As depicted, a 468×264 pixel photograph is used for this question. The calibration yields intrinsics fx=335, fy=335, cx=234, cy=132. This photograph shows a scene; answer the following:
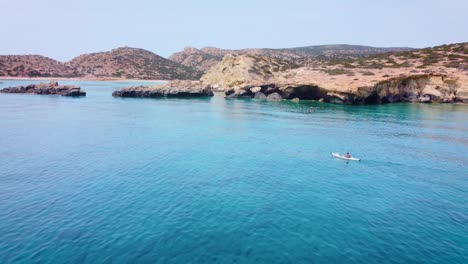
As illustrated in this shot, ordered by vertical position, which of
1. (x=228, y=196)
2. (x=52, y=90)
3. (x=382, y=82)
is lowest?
(x=228, y=196)

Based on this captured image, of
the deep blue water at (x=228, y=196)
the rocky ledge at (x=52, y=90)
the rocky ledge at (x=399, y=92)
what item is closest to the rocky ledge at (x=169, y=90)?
the rocky ledge at (x=52, y=90)

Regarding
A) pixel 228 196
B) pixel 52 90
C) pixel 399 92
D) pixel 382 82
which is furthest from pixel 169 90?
pixel 228 196

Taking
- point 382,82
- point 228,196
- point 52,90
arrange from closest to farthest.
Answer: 1. point 228,196
2. point 382,82
3. point 52,90

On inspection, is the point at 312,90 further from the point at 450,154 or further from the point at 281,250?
the point at 281,250

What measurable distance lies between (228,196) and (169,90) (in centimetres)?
13058

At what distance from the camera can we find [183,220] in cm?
3009

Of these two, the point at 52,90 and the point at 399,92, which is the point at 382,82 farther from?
the point at 52,90

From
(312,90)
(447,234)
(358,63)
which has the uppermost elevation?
(358,63)

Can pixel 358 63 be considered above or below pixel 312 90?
above

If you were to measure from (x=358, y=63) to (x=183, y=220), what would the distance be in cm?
17279

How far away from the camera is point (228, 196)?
3650cm

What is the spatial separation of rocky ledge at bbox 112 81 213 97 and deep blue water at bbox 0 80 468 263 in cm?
8500

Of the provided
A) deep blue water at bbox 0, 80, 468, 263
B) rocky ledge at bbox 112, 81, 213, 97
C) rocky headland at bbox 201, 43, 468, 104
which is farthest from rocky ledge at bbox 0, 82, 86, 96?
deep blue water at bbox 0, 80, 468, 263

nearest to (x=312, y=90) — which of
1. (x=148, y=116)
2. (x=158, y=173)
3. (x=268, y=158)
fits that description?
(x=148, y=116)
